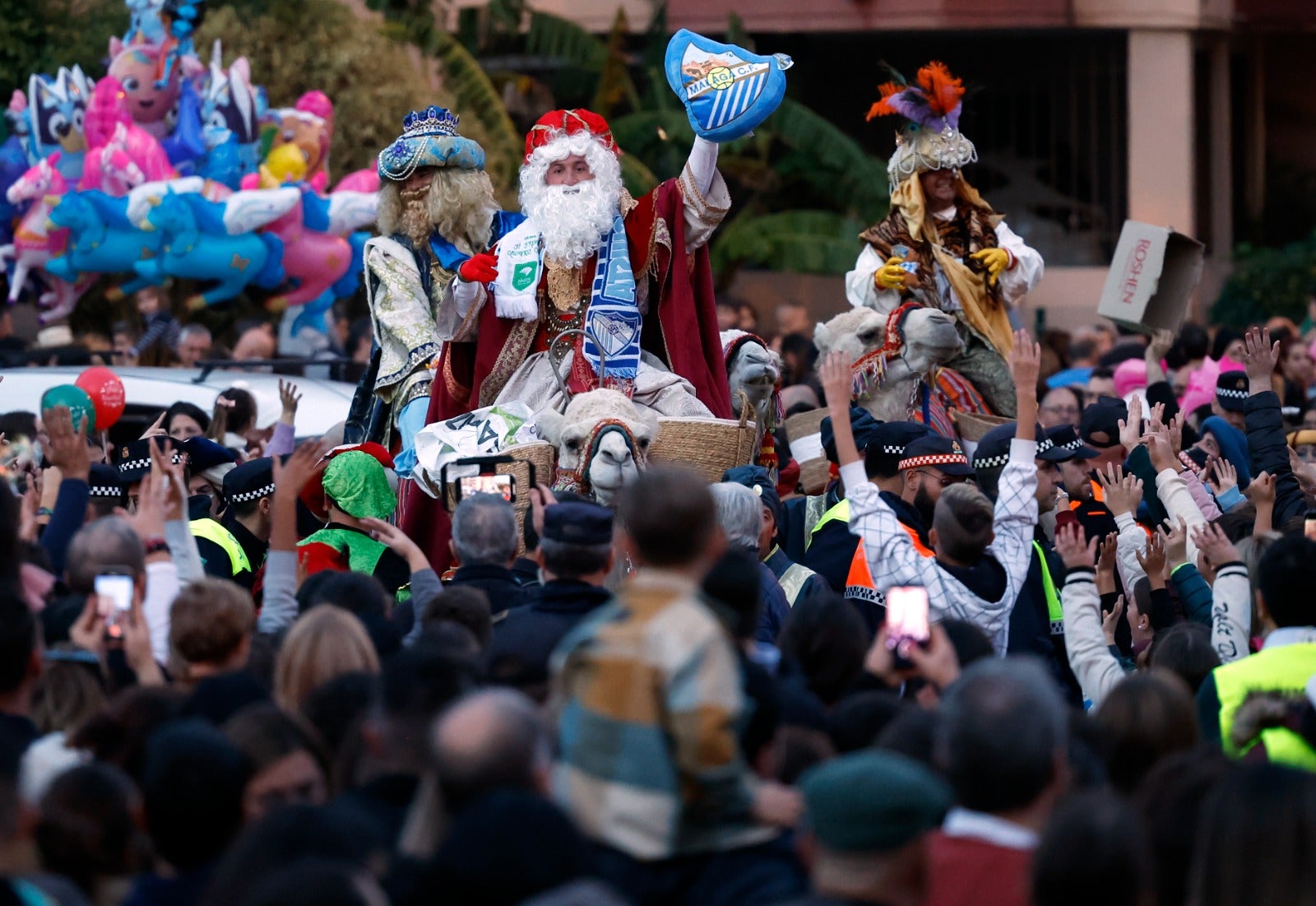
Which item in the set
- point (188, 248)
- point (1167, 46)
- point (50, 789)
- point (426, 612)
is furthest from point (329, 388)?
point (1167, 46)

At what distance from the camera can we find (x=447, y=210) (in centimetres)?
928

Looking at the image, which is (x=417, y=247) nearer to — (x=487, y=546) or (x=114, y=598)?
(x=487, y=546)

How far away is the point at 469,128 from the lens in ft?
68.2

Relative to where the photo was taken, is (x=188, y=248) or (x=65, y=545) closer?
(x=65, y=545)

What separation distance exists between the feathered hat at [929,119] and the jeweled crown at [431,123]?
2161 millimetres

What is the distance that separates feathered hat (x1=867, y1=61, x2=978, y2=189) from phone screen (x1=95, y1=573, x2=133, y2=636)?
19.8 feet

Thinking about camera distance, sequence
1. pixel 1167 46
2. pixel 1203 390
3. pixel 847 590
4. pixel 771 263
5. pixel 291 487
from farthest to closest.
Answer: pixel 1167 46 < pixel 771 263 < pixel 1203 390 < pixel 847 590 < pixel 291 487

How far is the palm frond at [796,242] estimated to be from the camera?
21.7 meters

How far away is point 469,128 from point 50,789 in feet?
56.9

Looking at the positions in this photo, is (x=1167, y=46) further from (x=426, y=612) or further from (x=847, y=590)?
(x=426, y=612)

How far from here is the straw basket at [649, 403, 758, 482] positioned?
26.2 ft

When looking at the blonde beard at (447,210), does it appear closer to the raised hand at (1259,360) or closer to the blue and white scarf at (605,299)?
the blue and white scarf at (605,299)

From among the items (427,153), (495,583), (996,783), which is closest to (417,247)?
(427,153)

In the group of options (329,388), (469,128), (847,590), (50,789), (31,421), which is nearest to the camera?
(50,789)
